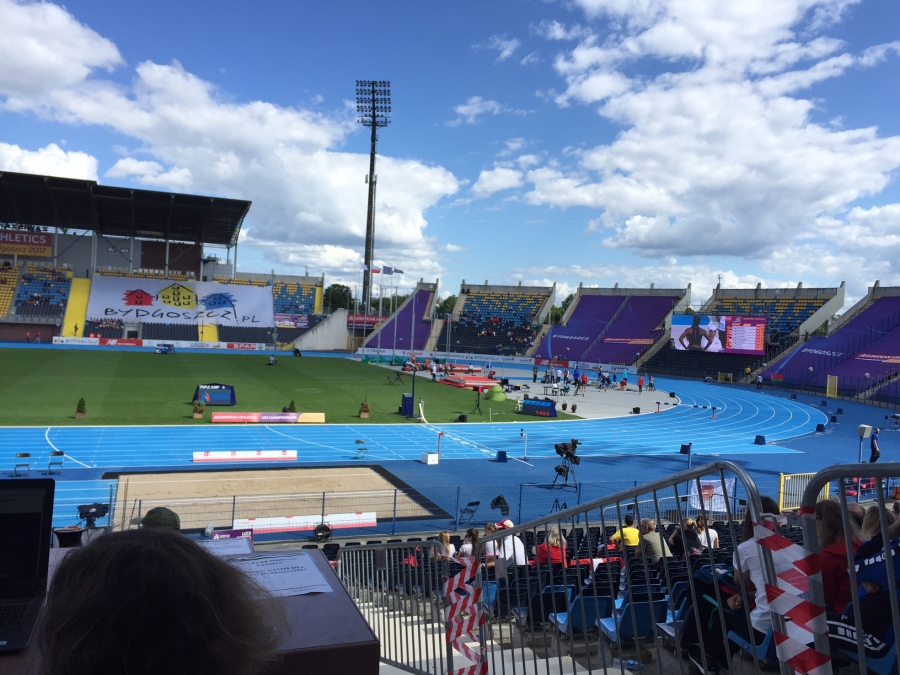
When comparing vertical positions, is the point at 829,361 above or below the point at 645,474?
above

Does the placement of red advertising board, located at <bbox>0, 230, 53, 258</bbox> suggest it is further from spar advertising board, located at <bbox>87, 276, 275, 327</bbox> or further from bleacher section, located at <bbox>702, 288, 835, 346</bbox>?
bleacher section, located at <bbox>702, 288, 835, 346</bbox>

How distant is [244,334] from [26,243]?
1046 inches

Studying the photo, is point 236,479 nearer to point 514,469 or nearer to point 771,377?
point 514,469

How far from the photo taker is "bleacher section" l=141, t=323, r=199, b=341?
7012 cm

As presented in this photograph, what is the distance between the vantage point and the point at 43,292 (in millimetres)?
70500

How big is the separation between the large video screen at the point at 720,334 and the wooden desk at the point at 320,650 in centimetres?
6001

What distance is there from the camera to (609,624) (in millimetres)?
5410

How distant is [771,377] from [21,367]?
5599 centimetres

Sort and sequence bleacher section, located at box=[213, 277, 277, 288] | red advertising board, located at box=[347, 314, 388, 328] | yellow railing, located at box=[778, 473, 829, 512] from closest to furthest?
yellow railing, located at box=[778, 473, 829, 512]
bleacher section, located at box=[213, 277, 277, 288]
red advertising board, located at box=[347, 314, 388, 328]

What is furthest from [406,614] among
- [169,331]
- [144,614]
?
[169,331]

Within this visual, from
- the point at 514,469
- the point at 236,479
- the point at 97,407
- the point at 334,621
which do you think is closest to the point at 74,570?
the point at 334,621

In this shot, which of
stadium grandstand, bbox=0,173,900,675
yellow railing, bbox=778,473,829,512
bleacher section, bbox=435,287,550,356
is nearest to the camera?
stadium grandstand, bbox=0,173,900,675

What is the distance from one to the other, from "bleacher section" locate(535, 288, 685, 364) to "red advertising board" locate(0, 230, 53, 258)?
57614mm

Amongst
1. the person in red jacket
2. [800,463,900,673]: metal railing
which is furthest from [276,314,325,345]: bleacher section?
[800,463,900,673]: metal railing
